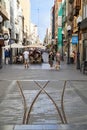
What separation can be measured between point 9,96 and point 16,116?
5229mm

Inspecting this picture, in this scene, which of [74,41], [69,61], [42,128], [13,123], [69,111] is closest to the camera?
[42,128]

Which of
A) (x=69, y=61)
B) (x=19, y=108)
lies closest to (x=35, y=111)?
(x=19, y=108)

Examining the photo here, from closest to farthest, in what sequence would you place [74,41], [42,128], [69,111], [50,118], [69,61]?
[42,128] < [50,118] < [69,111] < [74,41] < [69,61]

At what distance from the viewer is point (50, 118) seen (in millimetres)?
11625

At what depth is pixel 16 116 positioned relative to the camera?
11.9 meters

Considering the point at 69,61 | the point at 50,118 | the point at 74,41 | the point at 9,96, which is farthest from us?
the point at 69,61

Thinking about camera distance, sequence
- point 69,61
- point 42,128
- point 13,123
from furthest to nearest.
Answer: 1. point 69,61
2. point 13,123
3. point 42,128

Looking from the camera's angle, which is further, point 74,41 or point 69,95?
point 74,41

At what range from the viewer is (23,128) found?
10078 millimetres

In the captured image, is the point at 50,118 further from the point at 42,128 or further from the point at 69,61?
the point at 69,61

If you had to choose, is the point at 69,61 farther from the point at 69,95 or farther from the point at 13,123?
the point at 13,123

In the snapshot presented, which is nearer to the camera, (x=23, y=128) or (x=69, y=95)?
(x=23, y=128)

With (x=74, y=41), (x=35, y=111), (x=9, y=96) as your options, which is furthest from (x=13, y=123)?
(x=74, y=41)

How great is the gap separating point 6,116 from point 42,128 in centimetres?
210
